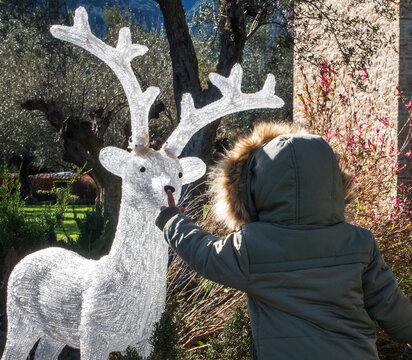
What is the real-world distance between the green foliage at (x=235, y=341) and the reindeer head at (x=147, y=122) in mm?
753

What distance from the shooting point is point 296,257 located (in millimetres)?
1844

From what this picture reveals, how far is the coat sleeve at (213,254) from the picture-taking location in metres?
1.84

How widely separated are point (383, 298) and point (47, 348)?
1.43m

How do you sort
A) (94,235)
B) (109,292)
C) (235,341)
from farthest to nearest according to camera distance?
(94,235), (235,341), (109,292)

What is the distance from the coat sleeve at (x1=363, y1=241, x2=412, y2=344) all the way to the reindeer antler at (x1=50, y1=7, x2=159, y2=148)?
1023 mm

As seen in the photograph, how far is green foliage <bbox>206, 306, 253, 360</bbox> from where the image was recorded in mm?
2613

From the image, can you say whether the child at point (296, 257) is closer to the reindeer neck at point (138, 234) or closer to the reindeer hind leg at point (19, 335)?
the reindeer neck at point (138, 234)

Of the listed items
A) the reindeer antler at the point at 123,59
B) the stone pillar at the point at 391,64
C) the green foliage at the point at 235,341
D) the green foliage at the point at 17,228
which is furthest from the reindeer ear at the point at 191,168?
the stone pillar at the point at 391,64

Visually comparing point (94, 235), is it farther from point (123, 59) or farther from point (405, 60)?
point (405, 60)

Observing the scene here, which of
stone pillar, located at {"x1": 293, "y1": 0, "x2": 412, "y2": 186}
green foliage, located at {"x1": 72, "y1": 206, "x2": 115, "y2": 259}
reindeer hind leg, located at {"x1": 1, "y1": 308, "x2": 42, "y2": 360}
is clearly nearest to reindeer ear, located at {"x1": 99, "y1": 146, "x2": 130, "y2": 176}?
reindeer hind leg, located at {"x1": 1, "y1": 308, "x2": 42, "y2": 360}

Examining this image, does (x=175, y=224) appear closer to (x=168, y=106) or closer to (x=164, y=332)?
(x=164, y=332)

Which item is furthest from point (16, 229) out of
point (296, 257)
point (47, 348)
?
point (296, 257)

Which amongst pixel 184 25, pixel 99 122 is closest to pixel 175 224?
pixel 184 25

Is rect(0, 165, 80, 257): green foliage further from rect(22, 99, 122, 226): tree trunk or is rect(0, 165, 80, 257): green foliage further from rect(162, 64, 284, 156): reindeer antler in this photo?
rect(22, 99, 122, 226): tree trunk
